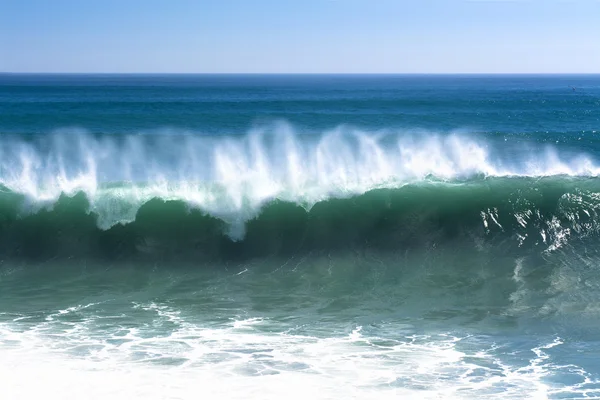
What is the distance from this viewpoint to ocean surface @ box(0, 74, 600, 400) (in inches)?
288

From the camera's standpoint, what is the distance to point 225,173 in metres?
15.3

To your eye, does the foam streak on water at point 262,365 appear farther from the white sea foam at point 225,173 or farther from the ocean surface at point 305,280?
the white sea foam at point 225,173

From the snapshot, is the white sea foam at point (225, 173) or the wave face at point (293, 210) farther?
the white sea foam at point (225, 173)

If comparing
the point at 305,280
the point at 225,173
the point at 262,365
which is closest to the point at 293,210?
the point at 225,173

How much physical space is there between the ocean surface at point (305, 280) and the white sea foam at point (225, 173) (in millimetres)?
60

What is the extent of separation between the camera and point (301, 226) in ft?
43.5

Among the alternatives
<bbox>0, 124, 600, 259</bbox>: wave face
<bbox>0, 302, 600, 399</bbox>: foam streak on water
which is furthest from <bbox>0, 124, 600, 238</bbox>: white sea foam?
<bbox>0, 302, 600, 399</bbox>: foam streak on water

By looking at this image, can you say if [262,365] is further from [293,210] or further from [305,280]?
[293,210]

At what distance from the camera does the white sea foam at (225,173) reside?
45.0 ft

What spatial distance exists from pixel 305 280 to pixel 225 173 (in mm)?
4842

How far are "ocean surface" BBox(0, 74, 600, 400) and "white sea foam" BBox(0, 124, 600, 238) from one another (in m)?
0.06

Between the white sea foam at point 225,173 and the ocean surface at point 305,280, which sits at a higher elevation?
the white sea foam at point 225,173

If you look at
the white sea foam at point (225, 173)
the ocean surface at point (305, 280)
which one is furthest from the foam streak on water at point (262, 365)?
the white sea foam at point (225, 173)

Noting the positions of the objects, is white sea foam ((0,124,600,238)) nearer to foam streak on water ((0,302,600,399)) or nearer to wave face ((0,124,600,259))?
wave face ((0,124,600,259))
